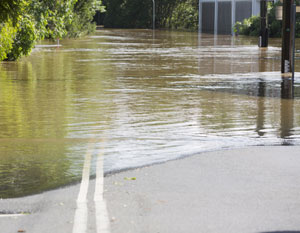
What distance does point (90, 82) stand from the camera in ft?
59.7

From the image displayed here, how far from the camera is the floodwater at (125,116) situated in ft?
28.6

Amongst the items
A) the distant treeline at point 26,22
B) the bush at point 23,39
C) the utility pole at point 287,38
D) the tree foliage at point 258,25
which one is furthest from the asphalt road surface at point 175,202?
the tree foliage at point 258,25

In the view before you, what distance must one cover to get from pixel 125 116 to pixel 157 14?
78153 millimetres

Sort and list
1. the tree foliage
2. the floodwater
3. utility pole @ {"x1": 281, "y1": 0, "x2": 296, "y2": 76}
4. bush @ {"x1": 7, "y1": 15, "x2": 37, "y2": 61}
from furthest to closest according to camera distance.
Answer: the tree foliage, bush @ {"x1": 7, "y1": 15, "x2": 37, "y2": 61}, utility pole @ {"x1": 281, "y1": 0, "x2": 296, "y2": 76}, the floodwater

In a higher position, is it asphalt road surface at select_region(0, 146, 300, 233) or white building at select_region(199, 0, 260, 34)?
white building at select_region(199, 0, 260, 34)

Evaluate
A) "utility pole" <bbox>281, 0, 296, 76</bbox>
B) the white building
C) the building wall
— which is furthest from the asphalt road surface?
the building wall

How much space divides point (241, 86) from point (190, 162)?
30.4 feet

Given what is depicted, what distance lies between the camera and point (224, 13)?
6575 centimetres

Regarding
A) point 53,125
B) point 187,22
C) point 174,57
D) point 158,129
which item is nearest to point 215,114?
point 158,129

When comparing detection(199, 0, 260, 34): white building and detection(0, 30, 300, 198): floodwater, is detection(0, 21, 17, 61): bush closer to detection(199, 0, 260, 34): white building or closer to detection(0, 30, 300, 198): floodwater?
detection(0, 30, 300, 198): floodwater

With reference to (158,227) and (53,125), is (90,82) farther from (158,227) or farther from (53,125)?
(158,227)

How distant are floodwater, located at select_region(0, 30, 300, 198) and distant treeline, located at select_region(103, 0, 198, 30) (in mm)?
65879

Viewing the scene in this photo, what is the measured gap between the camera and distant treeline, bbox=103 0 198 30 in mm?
87750

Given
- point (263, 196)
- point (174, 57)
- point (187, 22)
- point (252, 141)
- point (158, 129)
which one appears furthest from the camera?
point (187, 22)
